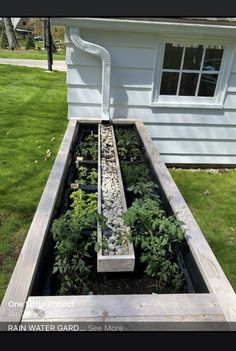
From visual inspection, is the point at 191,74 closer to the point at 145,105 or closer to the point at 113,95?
the point at 145,105

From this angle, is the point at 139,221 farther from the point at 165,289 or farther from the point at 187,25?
the point at 187,25

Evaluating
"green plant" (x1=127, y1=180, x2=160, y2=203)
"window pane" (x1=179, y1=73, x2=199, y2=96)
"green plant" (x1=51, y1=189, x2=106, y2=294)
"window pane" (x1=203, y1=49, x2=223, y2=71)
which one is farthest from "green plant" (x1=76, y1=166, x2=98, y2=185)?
"window pane" (x1=203, y1=49, x2=223, y2=71)

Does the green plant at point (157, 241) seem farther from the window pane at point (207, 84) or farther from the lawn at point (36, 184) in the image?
the window pane at point (207, 84)

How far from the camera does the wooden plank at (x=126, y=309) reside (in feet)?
4.93

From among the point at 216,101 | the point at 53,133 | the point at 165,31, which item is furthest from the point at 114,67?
the point at 53,133

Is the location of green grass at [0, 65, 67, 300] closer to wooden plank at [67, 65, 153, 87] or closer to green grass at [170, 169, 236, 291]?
wooden plank at [67, 65, 153, 87]

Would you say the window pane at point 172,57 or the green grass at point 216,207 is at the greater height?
the window pane at point 172,57

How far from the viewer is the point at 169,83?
4.73 metres

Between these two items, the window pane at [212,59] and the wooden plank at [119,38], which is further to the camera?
→ the window pane at [212,59]

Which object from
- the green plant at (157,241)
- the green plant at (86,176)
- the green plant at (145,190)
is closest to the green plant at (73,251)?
the green plant at (157,241)

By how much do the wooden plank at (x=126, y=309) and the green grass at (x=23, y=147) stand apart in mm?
1207

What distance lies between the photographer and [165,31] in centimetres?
413

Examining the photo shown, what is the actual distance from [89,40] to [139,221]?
3.04 m

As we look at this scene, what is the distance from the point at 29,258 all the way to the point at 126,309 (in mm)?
663
